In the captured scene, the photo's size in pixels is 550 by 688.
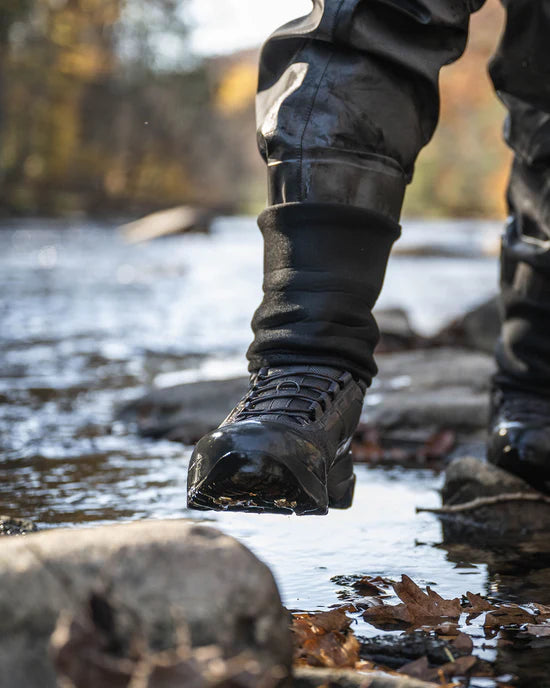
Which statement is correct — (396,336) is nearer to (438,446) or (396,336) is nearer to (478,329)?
(478,329)

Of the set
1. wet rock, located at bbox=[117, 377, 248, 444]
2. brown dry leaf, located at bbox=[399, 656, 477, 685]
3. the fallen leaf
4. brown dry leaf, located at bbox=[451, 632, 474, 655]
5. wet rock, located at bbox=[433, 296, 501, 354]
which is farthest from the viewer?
wet rock, located at bbox=[433, 296, 501, 354]

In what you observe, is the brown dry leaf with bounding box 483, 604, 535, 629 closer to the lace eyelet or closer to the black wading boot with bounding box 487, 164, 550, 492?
the lace eyelet

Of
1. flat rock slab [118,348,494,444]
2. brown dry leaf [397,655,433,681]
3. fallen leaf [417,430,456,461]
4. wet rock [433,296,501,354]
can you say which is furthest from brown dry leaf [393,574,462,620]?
wet rock [433,296,501,354]

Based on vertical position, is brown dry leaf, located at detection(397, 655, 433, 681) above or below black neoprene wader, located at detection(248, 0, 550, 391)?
below

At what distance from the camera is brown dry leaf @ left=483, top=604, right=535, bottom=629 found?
1563 millimetres

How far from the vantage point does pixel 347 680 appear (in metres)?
1.21

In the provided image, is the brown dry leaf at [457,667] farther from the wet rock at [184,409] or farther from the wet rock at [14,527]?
the wet rock at [184,409]

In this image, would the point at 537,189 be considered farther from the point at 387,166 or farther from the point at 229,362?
the point at 229,362

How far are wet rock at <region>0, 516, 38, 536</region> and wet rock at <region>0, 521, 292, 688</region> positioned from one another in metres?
0.79

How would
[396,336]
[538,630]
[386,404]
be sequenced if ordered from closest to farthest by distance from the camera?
[538,630] < [386,404] < [396,336]

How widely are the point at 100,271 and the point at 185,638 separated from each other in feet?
37.2

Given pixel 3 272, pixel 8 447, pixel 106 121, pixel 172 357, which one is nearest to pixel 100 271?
pixel 3 272

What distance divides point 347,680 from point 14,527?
0.90 m

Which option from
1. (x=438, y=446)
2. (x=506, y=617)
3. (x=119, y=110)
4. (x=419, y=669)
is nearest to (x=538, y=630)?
(x=506, y=617)
